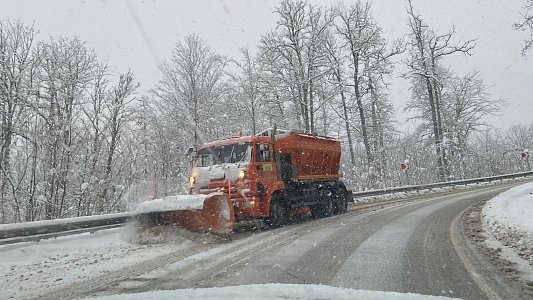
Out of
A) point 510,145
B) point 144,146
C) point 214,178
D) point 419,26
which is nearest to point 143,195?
point 144,146

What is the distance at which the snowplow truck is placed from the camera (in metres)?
9.89

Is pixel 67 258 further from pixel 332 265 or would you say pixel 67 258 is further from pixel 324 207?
pixel 324 207

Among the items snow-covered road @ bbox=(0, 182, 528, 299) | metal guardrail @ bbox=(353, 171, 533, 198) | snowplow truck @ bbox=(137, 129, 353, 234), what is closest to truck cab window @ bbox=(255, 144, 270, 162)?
snowplow truck @ bbox=(137, 129, 353, 234)

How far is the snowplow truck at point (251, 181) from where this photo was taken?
989 cm

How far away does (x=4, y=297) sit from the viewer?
5.19 meters

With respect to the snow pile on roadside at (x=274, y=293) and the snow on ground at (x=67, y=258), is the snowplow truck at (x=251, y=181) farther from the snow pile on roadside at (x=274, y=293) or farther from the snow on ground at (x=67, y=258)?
the snow pile on roadside at (x=274, y=293)

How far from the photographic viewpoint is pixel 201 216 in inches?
385

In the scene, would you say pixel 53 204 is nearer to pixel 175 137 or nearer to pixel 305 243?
pixel 305 243

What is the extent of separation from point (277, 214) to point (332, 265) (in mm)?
6202

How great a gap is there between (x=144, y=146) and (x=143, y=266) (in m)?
17.1

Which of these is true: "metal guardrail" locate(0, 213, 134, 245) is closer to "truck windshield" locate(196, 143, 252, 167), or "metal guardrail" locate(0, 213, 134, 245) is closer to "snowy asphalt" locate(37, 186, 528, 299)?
"truck windshield" locate(196, 143, 252, 167)

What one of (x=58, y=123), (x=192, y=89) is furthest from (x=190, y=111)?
(x=58, y=123)

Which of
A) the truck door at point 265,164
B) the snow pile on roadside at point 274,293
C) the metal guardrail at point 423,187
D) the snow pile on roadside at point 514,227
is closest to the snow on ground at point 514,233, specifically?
the snow pile on roadside at point 514,227

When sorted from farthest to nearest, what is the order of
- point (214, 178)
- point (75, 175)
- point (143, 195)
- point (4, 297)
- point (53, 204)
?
1. point (143, 195)
2. point (75, 175)
3. point (53, 204)
4. point (214, 178)
5. point (4, 297)
